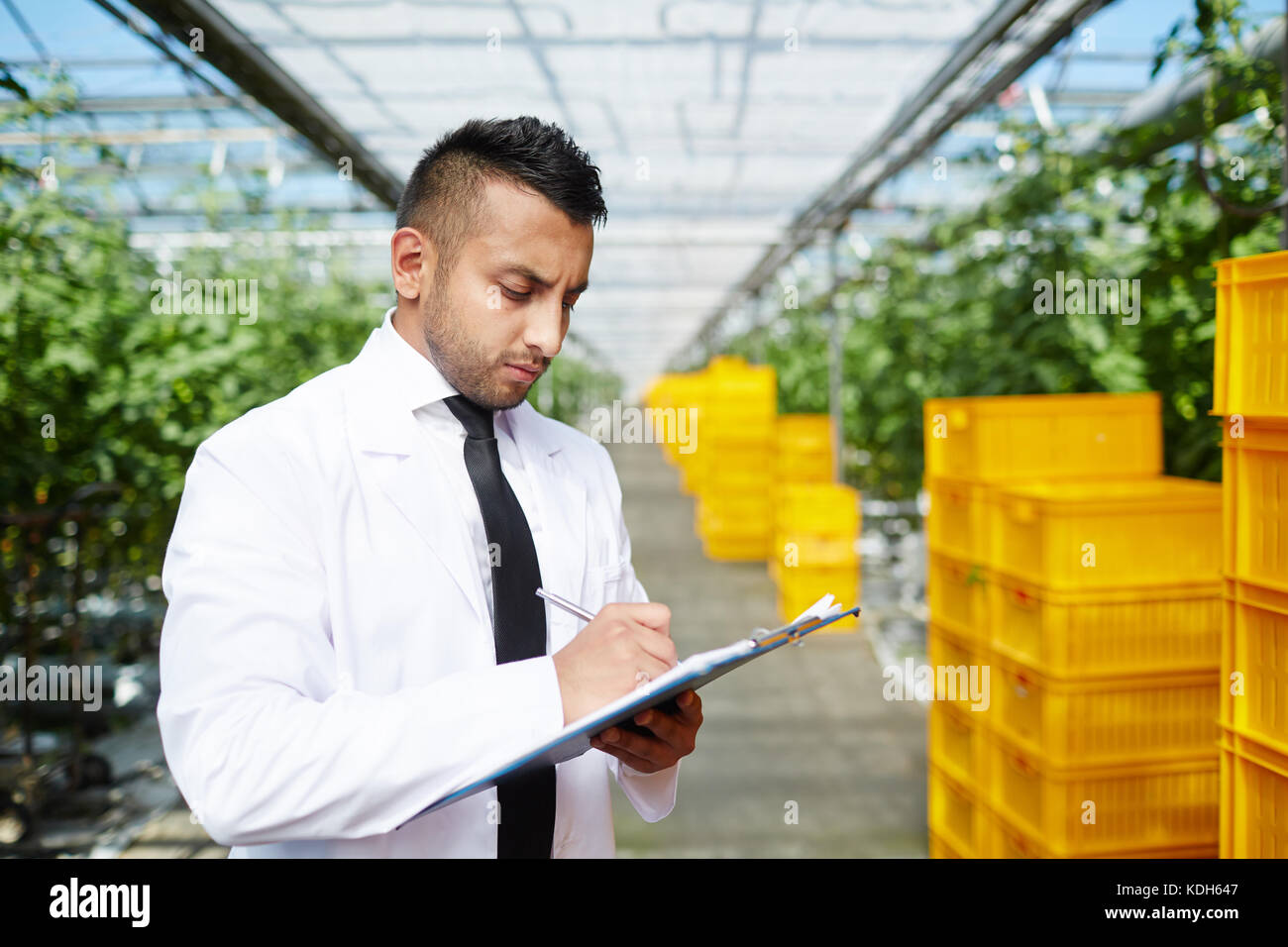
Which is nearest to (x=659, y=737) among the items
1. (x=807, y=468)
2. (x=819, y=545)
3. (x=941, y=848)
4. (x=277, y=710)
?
(x=277, y=710)

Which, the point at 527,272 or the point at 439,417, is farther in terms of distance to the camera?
the point at 439,417

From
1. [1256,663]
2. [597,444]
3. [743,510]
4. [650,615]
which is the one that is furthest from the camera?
[743,510]

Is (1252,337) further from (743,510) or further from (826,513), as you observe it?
(743,510)

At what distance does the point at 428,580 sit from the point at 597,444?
20.5 inches


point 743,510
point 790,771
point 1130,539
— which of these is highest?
point 1130,539

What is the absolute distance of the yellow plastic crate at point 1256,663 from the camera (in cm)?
171

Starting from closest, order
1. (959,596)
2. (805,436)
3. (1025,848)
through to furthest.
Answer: (1025,848) < (959,596) < (805,436)

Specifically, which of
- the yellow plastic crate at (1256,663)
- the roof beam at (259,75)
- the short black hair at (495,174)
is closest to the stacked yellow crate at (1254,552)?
the yellow plastic crate at (1256,663)

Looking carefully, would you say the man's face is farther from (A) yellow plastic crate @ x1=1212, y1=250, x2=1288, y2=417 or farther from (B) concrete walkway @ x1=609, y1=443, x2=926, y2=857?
(B) concrete walkway @ x1=609, y1=443, x2=926, y2=857

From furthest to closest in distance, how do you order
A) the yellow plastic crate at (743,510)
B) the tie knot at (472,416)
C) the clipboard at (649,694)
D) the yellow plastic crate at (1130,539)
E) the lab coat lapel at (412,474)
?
1. the yellow plastic crate at (743,510)
2. the yellow plastic crate at (1130,539)
3. the tie knot at (472,416)
4. the lab coat lapel at (412,474)
5. the clipboard at (649,694)

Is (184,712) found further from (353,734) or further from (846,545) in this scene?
(846,545)

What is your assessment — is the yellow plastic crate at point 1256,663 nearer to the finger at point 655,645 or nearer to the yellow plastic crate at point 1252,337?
the yellow plastic crate at point 1252,337

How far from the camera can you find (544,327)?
1238 millimetres
